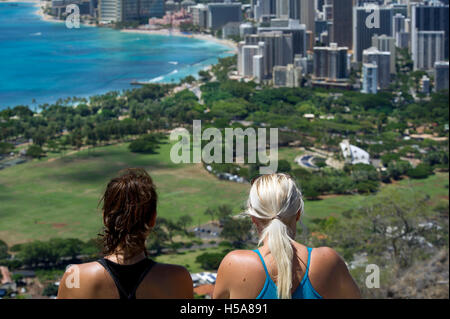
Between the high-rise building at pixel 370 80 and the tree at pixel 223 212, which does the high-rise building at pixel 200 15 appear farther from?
the tree at pixel 223 212

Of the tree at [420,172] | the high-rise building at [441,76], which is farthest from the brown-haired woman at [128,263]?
the high-rise building at [441,76]

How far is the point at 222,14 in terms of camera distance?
25.2m

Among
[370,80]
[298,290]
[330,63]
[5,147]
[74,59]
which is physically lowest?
[5,147]

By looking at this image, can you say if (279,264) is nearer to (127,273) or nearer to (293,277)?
(293,277)

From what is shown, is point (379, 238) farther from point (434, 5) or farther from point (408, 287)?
point (434, 5)

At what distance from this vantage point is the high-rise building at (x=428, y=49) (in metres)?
22.1

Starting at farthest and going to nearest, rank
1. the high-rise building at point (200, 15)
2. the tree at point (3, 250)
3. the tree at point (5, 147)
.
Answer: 1. the high-rise building at point (200, 15)
2. the tree at point (5, 147)
3. the tree at point (3, 250)

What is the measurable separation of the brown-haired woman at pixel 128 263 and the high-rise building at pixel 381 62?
18.2 meters

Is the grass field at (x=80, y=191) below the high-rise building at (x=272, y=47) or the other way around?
below

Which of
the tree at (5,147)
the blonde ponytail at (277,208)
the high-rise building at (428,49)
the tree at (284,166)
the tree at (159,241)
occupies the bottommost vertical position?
the tree at (159,241)

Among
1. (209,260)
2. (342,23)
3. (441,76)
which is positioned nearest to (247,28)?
(441,76)

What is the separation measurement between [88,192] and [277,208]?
31.1 ft

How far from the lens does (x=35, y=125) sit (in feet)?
40.7

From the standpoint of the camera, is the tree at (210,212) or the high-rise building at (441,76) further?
the high-rise building at (441,76)
